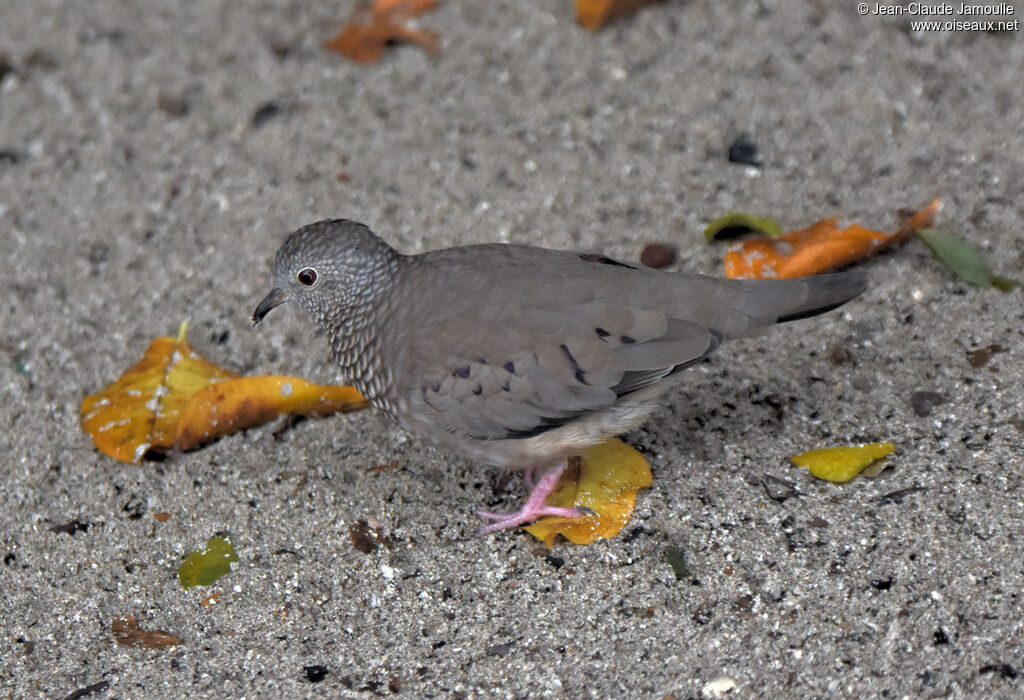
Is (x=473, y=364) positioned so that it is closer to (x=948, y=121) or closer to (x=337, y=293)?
(x=337, y=293)

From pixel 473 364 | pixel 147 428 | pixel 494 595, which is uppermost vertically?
pixel 473 364

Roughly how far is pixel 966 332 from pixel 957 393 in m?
0.35

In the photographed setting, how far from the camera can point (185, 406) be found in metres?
4.17

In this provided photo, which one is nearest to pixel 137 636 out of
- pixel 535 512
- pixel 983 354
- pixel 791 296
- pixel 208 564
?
pixel 208 564

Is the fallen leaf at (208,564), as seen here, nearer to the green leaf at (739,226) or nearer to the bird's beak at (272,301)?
the bird's beak at (272,301)

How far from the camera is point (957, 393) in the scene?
3.95 metres

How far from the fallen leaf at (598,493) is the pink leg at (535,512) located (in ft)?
0.09

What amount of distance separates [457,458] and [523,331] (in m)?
0.83

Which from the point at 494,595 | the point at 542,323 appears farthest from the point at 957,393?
the point at 494,595

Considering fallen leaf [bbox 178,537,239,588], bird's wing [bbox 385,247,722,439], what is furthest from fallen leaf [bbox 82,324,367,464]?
bird's wing [bbox 385,247,722,439]

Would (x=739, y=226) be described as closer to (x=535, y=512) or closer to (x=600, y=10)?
(x=535, y=512)

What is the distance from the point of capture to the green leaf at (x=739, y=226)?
459 cm

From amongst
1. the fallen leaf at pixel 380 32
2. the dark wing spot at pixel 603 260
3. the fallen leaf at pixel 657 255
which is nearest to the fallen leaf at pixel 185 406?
the dark wing spot at pixel 603 260

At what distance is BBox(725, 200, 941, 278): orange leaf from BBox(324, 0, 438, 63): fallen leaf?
2.41 meters
